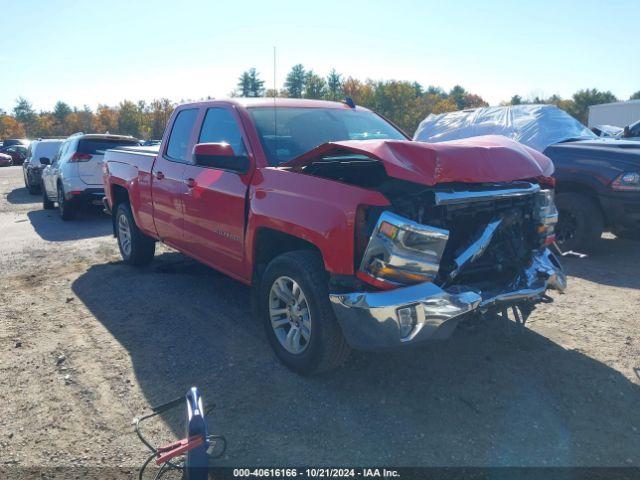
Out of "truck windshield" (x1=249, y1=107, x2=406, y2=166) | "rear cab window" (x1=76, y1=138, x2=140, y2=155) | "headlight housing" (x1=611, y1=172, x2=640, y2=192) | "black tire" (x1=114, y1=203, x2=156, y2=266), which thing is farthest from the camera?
"rear cab window" (x1=76, y1=138, x2=140, y2=155)

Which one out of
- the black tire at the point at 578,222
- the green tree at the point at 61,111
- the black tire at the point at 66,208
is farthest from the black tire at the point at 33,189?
the green tree at the point at 61,111

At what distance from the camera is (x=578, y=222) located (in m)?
6.82

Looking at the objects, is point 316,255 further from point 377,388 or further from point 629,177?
point 629,177

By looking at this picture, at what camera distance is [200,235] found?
15.8 ft

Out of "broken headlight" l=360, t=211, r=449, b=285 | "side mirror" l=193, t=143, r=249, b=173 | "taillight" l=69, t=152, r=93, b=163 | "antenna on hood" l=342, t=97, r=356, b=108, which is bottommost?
"taillight" l=69, t=152, r=93, b=163

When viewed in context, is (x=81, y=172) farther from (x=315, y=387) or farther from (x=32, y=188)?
(x=315, y=387)

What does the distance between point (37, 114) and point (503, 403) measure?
10550 cm

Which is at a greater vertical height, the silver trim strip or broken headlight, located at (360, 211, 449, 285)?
the silver trim strip

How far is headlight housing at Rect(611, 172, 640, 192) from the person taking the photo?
6.34 meters

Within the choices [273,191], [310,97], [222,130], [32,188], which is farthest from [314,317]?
[310,97]

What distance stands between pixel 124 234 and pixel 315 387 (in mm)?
4359

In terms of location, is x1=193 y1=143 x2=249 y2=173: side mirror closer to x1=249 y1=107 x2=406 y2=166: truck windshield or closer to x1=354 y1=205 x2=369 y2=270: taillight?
x1=249 y1=107 x2=406 y2=166: truck windshield

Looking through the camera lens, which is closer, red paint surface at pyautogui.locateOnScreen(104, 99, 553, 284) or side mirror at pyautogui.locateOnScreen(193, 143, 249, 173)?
red paint surface at pyautogui.locateOnScreen(104, 99, 553, 284)

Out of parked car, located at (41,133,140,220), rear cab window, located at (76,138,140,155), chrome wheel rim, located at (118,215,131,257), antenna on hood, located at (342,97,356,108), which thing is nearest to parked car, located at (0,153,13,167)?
parked car, located at (41,133,140,220)
